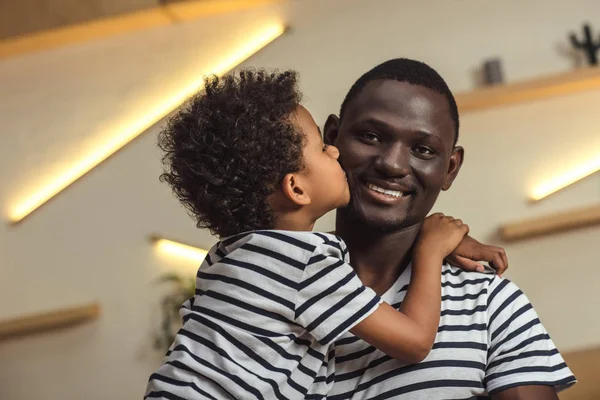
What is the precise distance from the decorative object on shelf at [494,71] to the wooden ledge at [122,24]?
4.13 ft

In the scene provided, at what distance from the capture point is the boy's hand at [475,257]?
4.12 ft

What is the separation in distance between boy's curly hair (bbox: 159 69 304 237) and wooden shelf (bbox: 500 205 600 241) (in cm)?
282

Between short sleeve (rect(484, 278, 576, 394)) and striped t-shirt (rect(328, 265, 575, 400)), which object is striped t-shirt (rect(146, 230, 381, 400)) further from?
short sleeve (rect(484, 278, 576, 394))

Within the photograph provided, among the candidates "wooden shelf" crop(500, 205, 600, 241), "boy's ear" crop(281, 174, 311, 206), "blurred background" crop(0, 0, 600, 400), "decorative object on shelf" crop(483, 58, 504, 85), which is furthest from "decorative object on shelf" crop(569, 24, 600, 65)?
"boy's ear" crop(281, 174, 311, 206)

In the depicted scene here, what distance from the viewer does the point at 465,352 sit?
1.11 meters

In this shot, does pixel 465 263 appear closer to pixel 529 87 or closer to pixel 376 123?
pixel 376 123

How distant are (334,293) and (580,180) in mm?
3096

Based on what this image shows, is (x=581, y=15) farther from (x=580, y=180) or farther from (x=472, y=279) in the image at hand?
(x=472, y=279)

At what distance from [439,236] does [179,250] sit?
2.97 metres

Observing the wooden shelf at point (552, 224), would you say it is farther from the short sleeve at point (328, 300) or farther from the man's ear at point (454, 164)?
the short sleeve at point (328, 300)

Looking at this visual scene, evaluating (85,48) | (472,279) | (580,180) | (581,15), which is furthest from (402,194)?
(85,48)

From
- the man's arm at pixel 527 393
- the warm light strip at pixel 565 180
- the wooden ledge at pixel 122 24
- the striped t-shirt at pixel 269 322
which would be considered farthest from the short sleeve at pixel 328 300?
the wooden ledge at pixel 122 24

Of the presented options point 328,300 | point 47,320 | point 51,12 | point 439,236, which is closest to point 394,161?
point 439,236

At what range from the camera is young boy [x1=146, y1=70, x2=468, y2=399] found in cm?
105
